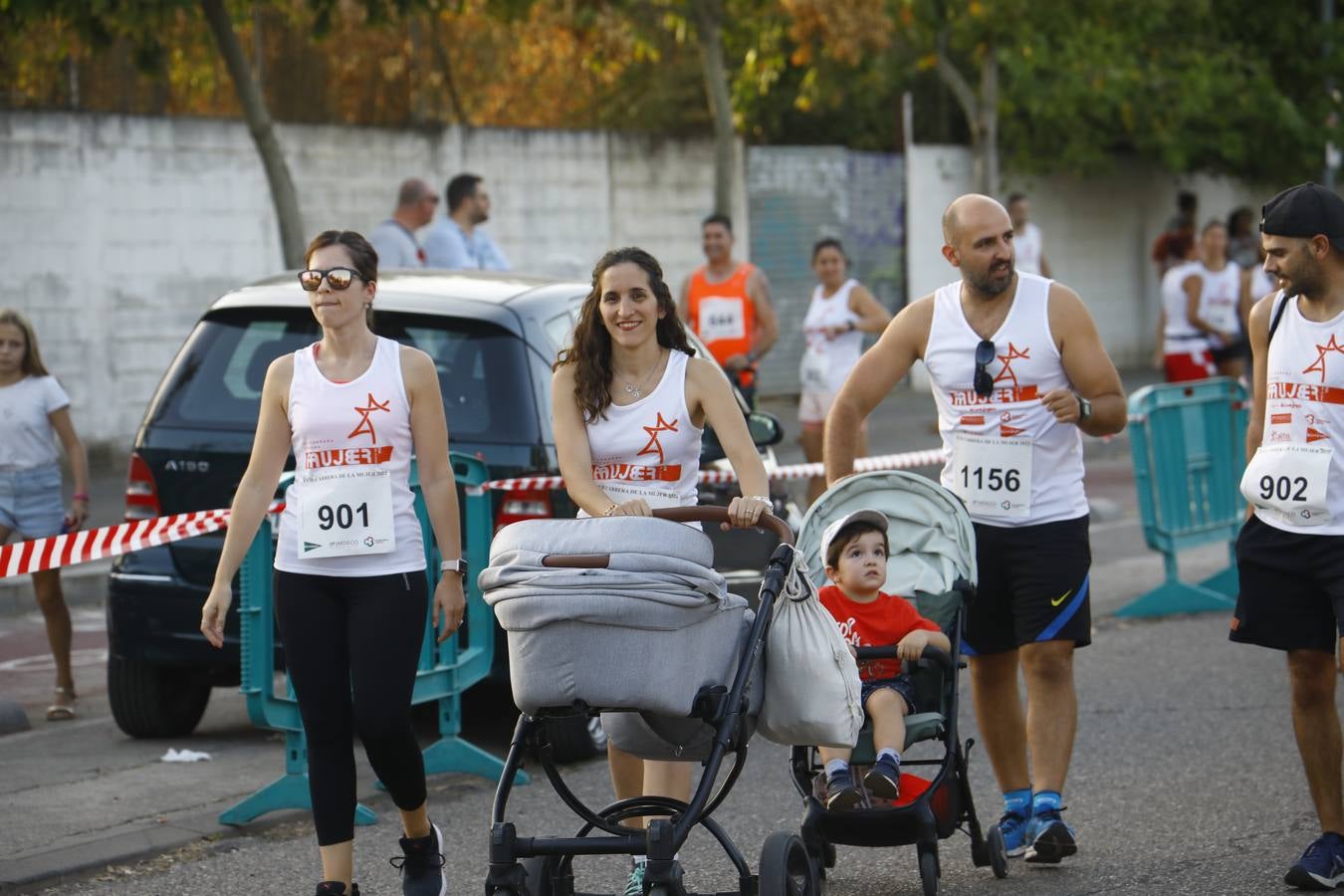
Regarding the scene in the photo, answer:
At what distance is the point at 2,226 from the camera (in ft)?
52.3

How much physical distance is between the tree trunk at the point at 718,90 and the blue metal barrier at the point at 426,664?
11.6 metres

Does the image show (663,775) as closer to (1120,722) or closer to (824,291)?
(1120,722)

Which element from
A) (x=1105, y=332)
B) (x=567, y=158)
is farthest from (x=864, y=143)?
(x=567, y=158)

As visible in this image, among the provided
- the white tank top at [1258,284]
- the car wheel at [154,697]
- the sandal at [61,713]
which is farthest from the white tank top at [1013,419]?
the white tank top at [1258,284]

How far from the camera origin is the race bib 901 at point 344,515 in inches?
211

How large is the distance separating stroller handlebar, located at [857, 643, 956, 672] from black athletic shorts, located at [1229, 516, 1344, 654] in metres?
0.94

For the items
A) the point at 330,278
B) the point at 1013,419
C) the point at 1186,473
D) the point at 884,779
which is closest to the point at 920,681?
the point at 884,779

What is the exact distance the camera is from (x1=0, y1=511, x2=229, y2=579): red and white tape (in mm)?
7132

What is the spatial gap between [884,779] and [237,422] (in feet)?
11.0

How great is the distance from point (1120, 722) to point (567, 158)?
13295 mm

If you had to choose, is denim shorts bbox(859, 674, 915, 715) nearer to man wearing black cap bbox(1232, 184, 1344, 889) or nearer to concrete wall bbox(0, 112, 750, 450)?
man wearing black cap bbox(1232, 184, 1344, 889)

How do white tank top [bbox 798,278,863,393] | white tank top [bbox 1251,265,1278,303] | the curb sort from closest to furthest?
the curb, white tank top [bbox 798,278,863,393], white tank top [bbox 1251,265,1278,303]

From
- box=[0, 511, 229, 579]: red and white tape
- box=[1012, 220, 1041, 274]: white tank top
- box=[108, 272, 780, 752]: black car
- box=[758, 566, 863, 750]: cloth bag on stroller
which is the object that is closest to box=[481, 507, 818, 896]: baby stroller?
box=[758, 566, 863, 750]: cloth bag on stroller

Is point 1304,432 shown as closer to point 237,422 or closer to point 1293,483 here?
point 1293,483
